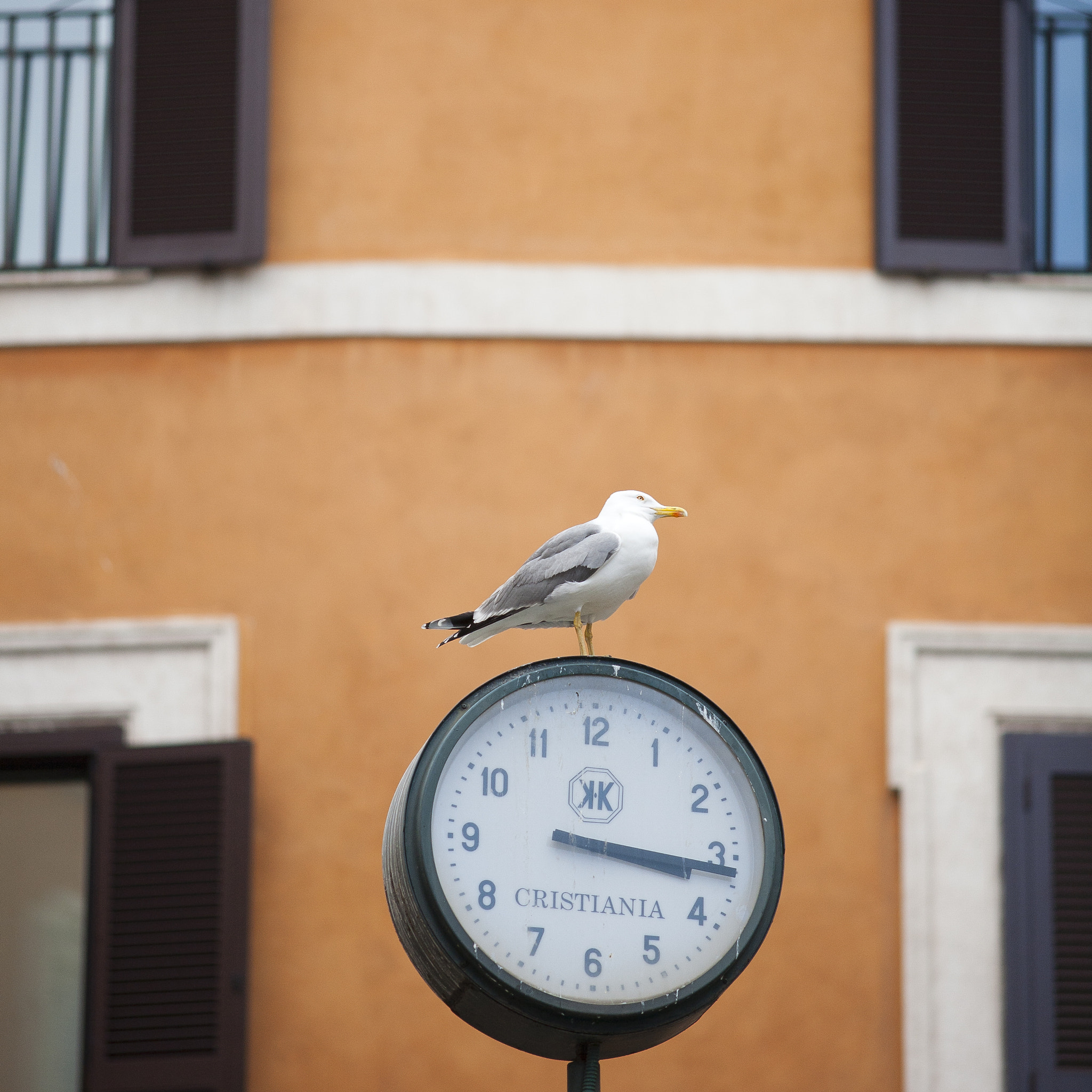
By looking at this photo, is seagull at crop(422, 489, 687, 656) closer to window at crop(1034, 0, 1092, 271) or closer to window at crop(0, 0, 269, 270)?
window at crop(0, 0, 269, 270)

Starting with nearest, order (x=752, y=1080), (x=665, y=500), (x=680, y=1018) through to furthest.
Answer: (x=680, y=1018), (x=752, y=1080), (x=665, y=500)

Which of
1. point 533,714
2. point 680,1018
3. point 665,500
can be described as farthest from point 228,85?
point 680,1018

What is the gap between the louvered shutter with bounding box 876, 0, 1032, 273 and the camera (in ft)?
20.7

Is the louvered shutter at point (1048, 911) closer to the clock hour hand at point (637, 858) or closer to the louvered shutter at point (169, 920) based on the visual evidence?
the louvered shutter at point (169, 920)

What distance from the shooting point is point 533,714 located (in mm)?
3312

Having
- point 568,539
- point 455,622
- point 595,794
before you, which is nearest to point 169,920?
point 455,622

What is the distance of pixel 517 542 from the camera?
6059mm

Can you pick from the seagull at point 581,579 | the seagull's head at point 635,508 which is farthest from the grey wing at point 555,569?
the seagull's head at point 635,508

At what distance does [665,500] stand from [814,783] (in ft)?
3.51

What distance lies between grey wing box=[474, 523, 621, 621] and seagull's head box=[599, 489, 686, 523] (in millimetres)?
123

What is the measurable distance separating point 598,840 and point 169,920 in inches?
114

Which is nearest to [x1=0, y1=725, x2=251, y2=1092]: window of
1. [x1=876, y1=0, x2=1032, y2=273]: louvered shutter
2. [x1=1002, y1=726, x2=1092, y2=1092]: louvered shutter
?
[x1=1002, y1=726, x2=1092, y2=1092]: louvered shutter

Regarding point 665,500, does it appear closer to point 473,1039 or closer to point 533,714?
point 473,1039

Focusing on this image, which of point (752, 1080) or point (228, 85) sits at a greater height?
point (228, 85)
